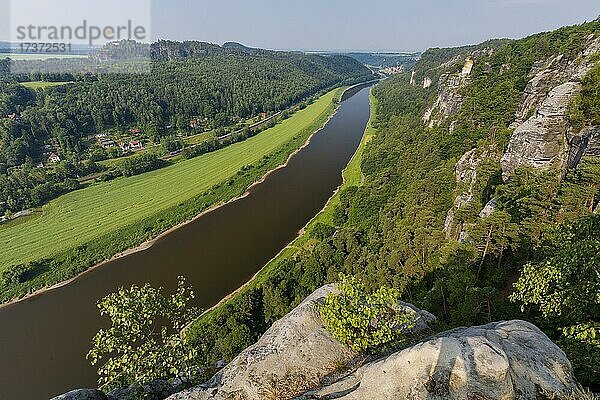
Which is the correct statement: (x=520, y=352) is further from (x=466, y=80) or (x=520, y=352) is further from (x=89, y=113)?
(x=89, y=113)

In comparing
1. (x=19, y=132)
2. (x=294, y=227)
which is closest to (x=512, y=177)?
(x=294, y=227)

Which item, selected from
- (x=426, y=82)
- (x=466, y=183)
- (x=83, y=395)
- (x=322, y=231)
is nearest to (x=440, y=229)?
(x=466, y=183)

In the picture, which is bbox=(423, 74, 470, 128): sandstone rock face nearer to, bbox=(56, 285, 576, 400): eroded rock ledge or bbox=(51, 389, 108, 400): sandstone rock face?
bbox=(56, 285, 576, 400): eroded rock ledge

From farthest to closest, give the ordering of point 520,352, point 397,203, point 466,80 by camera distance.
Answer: point 466,80 < point 397,203 < point 520,352

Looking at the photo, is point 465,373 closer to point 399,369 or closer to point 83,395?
point 399,369

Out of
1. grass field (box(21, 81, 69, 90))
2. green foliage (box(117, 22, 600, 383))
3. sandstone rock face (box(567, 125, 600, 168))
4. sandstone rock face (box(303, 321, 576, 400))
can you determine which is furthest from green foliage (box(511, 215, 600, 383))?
grass field (box(21, 81, 69, 90))
